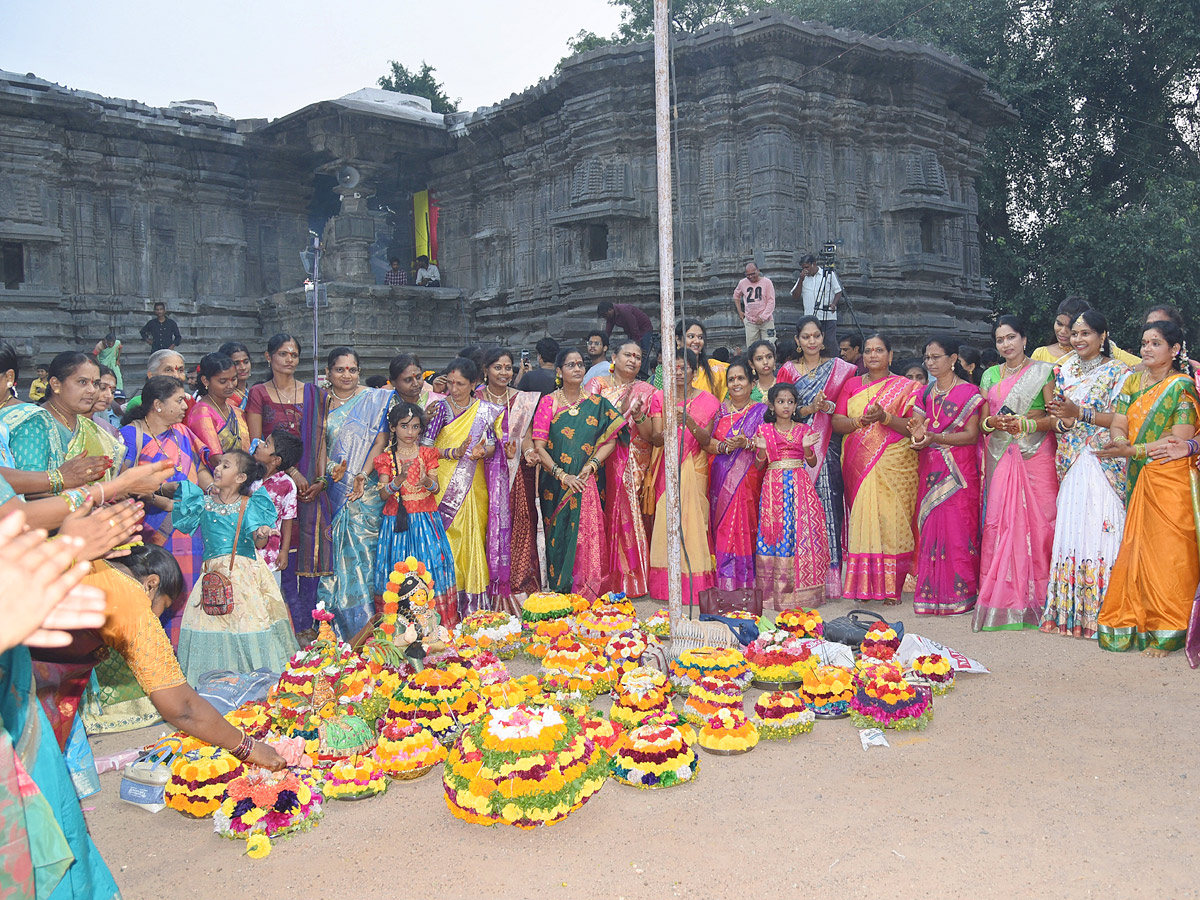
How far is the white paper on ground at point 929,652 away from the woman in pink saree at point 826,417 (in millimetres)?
1538

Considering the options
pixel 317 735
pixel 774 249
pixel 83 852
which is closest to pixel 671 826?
pixel 317 735

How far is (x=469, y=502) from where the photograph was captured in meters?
5.31

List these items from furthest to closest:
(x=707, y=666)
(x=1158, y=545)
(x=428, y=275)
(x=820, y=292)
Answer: (x=428, y=275) → (x=820, y=292) → (x=1158, y=545) → (x=707, y=666)

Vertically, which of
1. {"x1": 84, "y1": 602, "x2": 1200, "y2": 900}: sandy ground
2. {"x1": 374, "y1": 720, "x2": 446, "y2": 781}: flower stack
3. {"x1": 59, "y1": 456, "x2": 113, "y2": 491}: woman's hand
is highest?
{"x1": 59, "y1": 456, "x2": 113, "y2": 491}: woman's hand

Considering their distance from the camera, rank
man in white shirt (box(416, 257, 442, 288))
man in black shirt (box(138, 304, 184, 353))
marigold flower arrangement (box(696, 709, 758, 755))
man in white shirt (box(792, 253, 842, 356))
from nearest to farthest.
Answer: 1. marigold flower arrangement (box(696, 709, 758, 755))
2. man in white shirt (box(792, 253, 842, 356))
3. man in black shirt (box(138, 304, 184, 353))
4. man in white shirt (box(416, 257, 442, 288))

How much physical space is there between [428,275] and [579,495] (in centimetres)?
1167

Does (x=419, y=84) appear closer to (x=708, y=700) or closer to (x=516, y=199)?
(x=516, y=199)

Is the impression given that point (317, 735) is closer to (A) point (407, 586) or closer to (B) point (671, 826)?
(A) point (407, 586)

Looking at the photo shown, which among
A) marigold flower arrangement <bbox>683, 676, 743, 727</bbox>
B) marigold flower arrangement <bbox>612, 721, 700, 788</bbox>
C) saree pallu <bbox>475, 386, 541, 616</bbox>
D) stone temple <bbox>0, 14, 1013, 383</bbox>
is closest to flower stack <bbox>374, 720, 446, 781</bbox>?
marigold flower arrangement <bbox>612, 721, 700, 788</bbox>

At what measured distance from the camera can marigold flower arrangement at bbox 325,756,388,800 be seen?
3.07m

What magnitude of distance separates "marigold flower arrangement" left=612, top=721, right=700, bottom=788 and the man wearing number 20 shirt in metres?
7.55

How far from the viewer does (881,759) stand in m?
3.27

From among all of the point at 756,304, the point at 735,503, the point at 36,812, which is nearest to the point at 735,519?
the point at 735,503

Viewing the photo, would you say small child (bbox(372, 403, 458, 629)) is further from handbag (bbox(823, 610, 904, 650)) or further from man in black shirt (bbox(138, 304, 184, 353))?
man in black shirt (bbox(138, 304, 184, 353))
